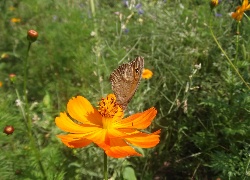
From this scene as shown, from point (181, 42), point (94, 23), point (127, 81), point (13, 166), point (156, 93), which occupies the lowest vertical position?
point (13, 166)

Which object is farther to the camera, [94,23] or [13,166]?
[94,23]

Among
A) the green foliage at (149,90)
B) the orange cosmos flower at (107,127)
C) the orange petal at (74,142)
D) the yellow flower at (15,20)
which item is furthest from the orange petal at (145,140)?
the yellow flower at (15,20)

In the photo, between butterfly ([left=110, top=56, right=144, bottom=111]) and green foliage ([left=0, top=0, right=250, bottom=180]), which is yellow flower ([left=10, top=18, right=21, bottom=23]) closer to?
green foliage ([left=0, top=0, right=250, bottom=180])

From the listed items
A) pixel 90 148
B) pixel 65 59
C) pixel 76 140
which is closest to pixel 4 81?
pixel 65 59

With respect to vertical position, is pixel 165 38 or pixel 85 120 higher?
pixel 165 38

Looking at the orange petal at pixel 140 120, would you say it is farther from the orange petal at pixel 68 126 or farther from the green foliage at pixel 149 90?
the green foliage at pixel 149 90

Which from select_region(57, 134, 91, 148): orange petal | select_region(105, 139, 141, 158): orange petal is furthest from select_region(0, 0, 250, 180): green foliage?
select_region(105, 139, 141, 158): orange petal

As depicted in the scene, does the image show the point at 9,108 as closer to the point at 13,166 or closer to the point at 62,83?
the point at 13,166

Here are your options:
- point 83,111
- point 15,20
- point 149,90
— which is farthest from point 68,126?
point 15,20
